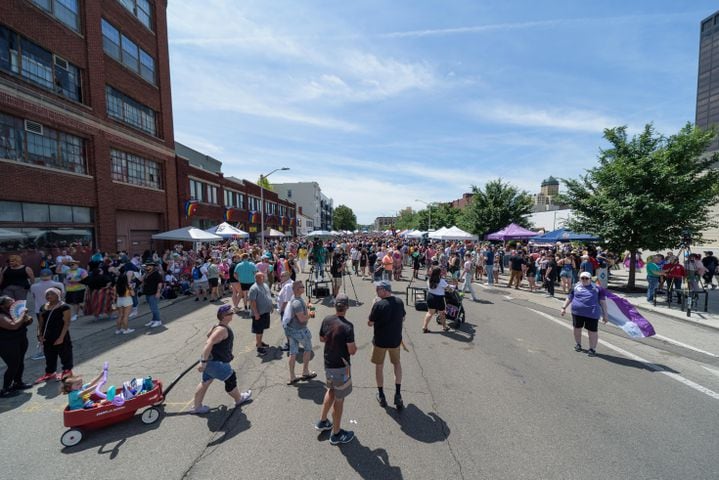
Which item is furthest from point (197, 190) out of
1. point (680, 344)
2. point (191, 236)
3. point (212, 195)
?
point (680, 344)

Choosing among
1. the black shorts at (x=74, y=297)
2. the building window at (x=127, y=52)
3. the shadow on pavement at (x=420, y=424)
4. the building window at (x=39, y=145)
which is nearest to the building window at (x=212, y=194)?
the building window at (x=127, y=52)

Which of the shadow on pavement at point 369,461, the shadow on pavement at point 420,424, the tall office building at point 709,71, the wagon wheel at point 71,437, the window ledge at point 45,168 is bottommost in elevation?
the shadow on pavement at point 420,424

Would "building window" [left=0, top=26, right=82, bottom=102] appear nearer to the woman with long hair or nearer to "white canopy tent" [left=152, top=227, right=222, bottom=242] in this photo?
"white canopy tent" [left=152, top=227, right=222, bottom=242]

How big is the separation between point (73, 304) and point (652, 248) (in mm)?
19918

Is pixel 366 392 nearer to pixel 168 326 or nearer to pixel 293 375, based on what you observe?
pixel 293 375

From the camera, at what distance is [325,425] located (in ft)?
12.7

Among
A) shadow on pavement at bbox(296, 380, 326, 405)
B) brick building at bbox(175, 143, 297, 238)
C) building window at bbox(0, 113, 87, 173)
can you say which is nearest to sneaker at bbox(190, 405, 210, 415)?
shadow on pavement at bbox(296, 380, 326, 405)

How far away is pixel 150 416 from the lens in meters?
4.04

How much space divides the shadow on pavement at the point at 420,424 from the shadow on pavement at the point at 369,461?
1.71 ft

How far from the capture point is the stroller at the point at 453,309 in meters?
8.13

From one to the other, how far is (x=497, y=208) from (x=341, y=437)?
2768 centimetres

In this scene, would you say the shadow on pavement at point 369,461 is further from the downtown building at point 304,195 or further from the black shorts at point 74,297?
the downtown building at point 304,195

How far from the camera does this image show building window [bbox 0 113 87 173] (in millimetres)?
11711

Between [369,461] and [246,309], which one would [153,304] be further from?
[369,461]
